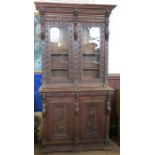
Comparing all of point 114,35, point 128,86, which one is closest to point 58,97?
point 114,35

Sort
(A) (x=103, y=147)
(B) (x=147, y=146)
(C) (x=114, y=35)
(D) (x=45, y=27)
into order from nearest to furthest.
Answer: (B) (x=147, y=146) → (D) (x=45, y=27) → (A) (x=103, y=147) → (C) (x=114, y=35)

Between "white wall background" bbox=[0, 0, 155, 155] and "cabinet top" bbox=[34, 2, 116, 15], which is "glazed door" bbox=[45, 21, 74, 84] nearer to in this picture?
"cabinet top" bbox=[34, 2, 116, 15]

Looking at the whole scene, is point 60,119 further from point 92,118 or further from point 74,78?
point 74,78

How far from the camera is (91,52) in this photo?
10.1 feet

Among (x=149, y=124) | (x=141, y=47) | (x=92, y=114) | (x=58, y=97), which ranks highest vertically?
(x=141, y=47)

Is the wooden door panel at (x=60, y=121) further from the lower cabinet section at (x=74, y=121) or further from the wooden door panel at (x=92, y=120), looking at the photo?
the wooden door panel at (x=92, y=120)

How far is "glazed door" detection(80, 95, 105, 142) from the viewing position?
2.96 metres

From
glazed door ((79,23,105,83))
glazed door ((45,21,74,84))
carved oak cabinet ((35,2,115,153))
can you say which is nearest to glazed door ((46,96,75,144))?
carved oak cabinet ((35,2,115,153))

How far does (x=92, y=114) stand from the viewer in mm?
2998

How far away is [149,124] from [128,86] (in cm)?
15

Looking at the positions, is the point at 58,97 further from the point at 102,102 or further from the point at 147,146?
the point at 147,146

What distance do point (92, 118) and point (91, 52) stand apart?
97cm

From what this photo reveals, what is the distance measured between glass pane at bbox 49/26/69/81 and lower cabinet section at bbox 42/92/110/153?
31 centimetres
